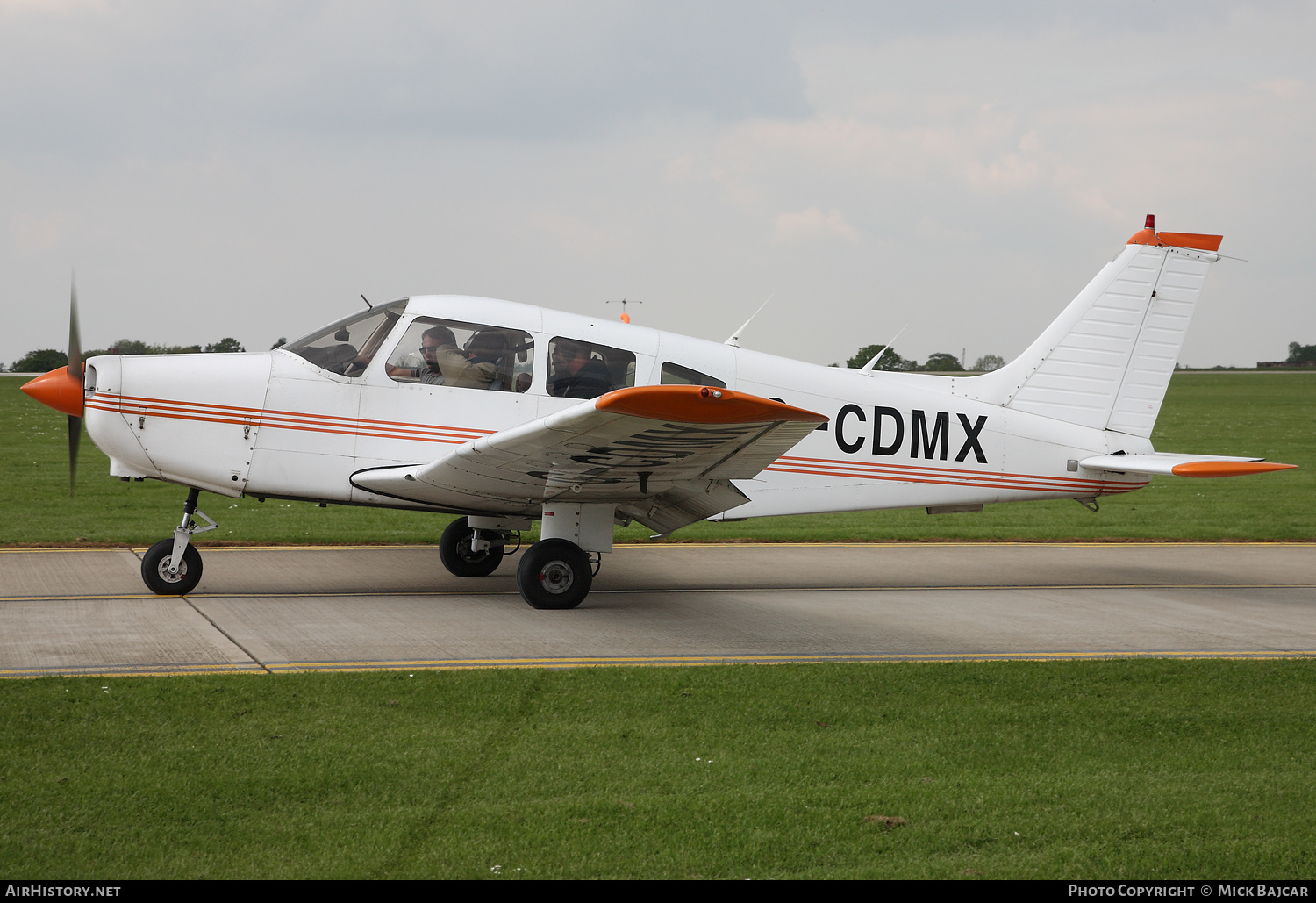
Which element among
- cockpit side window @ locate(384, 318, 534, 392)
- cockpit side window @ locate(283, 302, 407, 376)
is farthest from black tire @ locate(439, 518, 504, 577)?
cockpit side window @ locate(283, 302, 407, 376)

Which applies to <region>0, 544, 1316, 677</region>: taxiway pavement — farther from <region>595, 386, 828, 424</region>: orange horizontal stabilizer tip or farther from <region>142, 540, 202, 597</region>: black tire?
<region>595, 386, 828, 424</region>: orange horizontal stabilizer tip

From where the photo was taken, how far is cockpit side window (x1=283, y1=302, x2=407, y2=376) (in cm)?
963

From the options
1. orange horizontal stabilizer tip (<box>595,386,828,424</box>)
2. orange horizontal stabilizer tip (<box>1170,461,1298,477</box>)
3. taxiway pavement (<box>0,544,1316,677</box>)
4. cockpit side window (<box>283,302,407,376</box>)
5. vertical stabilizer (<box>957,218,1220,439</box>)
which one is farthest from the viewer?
vertical stabilizer (<box>957,218,1220,439</box>)

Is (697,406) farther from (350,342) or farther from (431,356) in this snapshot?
(350,342)

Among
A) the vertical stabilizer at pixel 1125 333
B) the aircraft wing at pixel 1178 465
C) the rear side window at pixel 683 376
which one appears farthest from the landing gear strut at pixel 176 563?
the aircraft wing at pixel 1178 465

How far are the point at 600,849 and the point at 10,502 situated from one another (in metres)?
15.2

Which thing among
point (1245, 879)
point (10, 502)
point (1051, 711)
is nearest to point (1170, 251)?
point (1051, 711)

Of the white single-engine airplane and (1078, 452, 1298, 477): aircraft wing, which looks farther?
(1078, 452, 1298, 477): aircraft wing

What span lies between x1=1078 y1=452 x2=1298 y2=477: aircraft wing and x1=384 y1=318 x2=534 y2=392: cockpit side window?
6.13 meters

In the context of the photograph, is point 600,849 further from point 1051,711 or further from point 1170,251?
point 1170,251

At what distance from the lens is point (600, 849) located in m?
4.23

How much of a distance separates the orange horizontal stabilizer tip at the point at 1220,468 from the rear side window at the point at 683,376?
4.69 meters

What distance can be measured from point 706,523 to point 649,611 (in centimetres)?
727

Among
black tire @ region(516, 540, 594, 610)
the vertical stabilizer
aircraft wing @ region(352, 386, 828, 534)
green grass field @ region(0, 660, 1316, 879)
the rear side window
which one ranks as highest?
the vertical stabilizer
